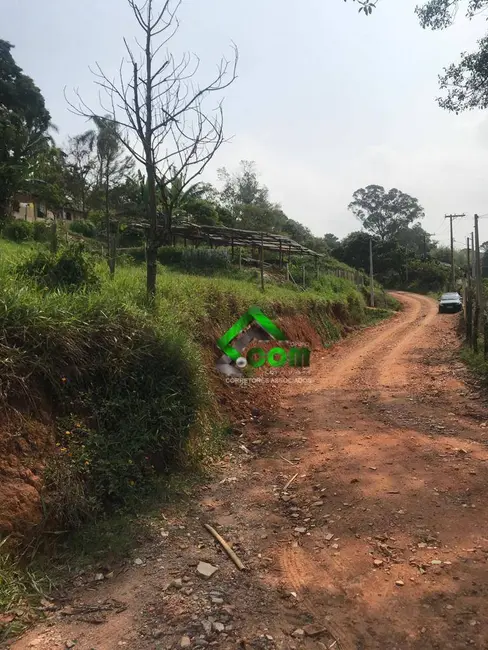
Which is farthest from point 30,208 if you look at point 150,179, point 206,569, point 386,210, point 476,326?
point 386,210

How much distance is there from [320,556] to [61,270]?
4.48m

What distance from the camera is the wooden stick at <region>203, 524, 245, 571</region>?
3.29 m

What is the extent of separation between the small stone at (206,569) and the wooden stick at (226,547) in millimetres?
163

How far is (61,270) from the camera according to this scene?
581 centimetres

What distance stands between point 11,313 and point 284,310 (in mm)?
10716

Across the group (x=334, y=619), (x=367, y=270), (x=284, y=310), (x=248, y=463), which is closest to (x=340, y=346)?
(x=284, y=310)

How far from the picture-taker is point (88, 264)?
6.08m

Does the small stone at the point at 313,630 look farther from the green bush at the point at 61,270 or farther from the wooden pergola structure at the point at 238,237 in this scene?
the wooden pergola structure at the point at 238,237

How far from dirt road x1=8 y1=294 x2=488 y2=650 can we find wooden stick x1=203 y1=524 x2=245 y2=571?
5cm

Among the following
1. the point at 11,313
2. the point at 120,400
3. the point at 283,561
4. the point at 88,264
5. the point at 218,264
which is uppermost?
the point at 218,264

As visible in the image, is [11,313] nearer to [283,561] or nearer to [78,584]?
[78,584]

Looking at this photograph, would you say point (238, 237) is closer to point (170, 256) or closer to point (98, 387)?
point (170, 256)
